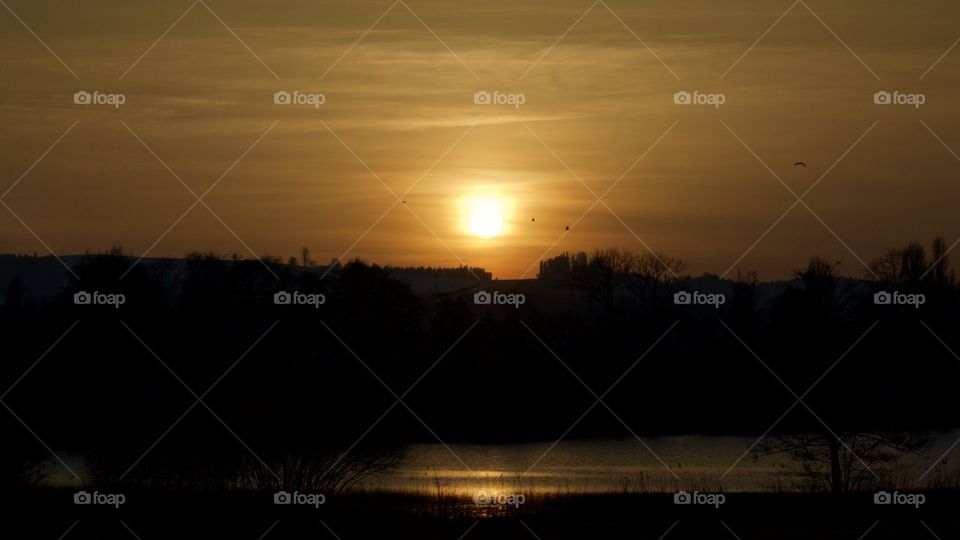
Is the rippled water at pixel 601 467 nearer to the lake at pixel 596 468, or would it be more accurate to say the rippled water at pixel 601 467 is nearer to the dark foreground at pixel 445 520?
the lake at pixel 596 468

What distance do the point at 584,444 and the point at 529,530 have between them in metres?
28.4

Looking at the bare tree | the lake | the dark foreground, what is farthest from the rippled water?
the dark foreground

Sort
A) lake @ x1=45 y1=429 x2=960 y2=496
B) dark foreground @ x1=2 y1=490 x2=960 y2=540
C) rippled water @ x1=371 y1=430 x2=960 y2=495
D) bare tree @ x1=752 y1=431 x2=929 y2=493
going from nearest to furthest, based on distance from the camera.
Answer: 1. dark foreground @ x1=2 y1=490 x2=960 y2=540
2. bare tree @ x1=752 y1=431 x2=929 y2=493
3. lake @ x1=45 y1=429 x2=960 y2=496
4. rippled water @ x1=371 y1=430 x2=960 y2=495

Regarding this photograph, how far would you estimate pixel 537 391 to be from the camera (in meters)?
67.8

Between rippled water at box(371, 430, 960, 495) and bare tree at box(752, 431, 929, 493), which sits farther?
rippled water at box(371, 430, 960, 495)

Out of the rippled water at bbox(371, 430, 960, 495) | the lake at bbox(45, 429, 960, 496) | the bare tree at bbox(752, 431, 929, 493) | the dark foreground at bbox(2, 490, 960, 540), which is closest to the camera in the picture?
the dark foreground at bbox(2, 490, 960, 540)

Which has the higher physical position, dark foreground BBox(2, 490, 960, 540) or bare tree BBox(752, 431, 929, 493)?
bare tree BBox(752, 431, 929, 493)

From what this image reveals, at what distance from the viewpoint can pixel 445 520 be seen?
108 feet

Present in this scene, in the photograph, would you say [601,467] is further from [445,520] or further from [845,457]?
[445,520]

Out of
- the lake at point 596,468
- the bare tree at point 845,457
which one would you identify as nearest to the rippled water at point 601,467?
the lake at point 596,468

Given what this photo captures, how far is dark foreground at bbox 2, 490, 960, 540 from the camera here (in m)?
30.5

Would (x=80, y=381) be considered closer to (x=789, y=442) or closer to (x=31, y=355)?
(x=31, y=355)

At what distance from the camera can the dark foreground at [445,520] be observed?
30.5 m

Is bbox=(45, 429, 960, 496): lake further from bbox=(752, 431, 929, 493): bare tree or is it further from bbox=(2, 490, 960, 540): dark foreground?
bbox=(2, 490, 960, 540): dark foreground
